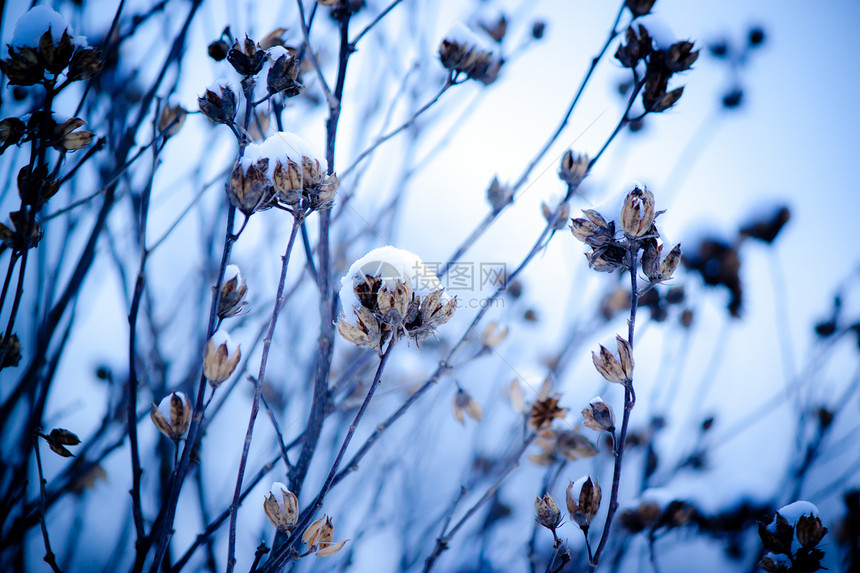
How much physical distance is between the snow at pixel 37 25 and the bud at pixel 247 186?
0.87 ft

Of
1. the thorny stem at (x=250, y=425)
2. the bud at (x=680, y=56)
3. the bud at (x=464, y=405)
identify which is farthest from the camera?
the bud at (x=464, y=405)

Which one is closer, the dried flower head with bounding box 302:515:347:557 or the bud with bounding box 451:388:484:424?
the dried flower head with bounding box 302:515:347:557

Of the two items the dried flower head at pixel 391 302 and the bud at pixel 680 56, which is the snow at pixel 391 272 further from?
the bud at pixel 680 56

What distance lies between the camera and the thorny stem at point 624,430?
0.48 metres

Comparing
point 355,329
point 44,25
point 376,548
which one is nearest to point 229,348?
point 355,329

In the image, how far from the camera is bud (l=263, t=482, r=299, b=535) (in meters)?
0.49

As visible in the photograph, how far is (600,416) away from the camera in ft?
1.85

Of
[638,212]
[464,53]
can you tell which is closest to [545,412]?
[638,212]

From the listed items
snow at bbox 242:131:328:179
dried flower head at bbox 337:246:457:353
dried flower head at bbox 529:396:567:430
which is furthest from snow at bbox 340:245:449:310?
dried flower head at bbox 529:396:567:430

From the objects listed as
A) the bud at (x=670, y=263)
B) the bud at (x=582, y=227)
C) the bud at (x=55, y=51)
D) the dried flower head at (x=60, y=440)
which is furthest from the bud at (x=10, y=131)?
the bud at (x=670, y=263)

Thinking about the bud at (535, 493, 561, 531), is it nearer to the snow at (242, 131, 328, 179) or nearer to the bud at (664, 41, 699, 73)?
the snow at (242, 131, 328, 179)

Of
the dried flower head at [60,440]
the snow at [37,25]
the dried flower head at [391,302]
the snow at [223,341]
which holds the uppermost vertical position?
the snow at [37,25]

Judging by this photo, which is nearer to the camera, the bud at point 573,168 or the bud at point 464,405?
the bud at point 573,168

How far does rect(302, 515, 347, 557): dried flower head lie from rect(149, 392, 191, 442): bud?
0.59 ft
